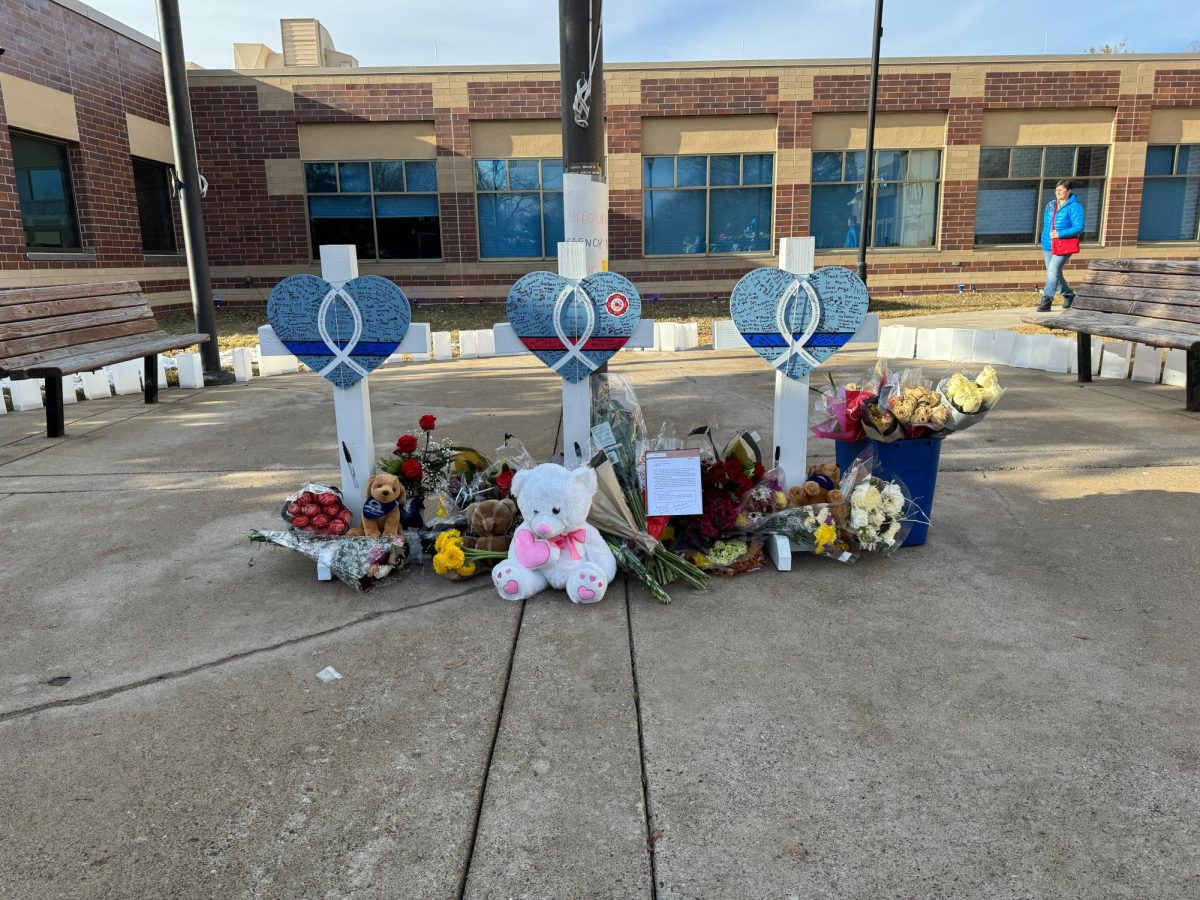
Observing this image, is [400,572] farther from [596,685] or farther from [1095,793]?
[1095,793]

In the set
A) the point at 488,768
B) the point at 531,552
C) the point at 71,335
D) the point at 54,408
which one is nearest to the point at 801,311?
the point at 531,552

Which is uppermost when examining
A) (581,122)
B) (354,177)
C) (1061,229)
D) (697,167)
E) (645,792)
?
(697,167)

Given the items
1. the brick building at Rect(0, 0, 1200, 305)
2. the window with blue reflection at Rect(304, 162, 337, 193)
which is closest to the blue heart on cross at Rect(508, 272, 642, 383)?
the brick building at Rect(0, 0, 1200, 305)

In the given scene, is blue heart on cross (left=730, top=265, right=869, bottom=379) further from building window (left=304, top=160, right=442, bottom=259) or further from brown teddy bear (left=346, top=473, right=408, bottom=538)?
building window (left=304, top=160, right=442, bottom=259)

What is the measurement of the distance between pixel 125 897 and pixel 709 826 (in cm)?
139

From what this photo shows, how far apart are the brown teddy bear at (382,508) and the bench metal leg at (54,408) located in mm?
3834

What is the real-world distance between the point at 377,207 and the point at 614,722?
1660 centimetres

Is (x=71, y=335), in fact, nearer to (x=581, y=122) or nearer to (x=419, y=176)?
(x=581, y=122)

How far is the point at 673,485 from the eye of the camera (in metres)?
3.82

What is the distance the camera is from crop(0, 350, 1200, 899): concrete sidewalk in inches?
81.7

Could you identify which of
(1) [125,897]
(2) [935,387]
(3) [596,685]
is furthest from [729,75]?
(1) [125,897]

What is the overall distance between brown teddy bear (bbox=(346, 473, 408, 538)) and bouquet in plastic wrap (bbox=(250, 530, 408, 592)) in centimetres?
9

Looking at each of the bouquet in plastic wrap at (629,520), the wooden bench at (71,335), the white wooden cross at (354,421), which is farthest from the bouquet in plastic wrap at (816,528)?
the wooden bench at (71,335)

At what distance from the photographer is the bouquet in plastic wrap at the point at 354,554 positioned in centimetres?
375
